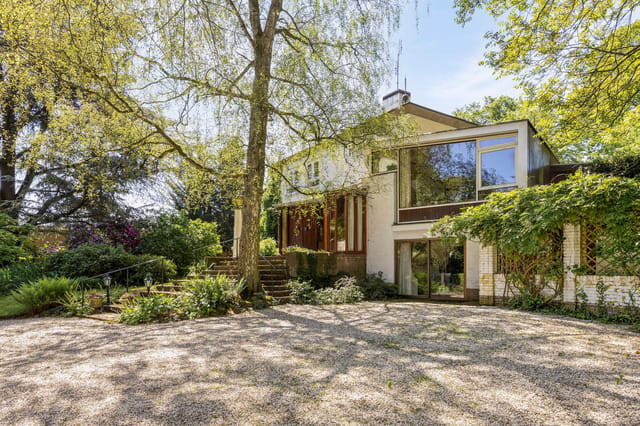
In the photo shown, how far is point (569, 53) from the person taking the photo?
754 centimetres

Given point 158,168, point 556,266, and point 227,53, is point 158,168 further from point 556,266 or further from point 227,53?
point 556,266

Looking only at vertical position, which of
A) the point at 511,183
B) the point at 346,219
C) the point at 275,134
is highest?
the point at 275,134

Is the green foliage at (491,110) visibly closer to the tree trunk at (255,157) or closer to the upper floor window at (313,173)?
the upper floor window at (313,173)

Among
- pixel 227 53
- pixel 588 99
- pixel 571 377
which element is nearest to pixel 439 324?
pixel 571 377

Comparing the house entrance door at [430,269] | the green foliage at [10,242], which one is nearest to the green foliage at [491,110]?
the house entrance door at [430,269]

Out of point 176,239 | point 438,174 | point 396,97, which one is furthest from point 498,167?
point 176,239

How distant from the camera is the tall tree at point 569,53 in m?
7.38

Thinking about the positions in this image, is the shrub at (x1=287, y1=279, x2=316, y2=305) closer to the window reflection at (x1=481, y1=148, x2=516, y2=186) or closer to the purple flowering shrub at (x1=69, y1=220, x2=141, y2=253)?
the window reflection at (x1=481, y1=148, x2=516, y2=186)

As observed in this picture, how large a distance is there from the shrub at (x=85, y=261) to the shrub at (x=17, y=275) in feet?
1.07

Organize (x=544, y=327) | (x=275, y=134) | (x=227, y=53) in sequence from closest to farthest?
1. (x=544, y=327)
2. (x=227, y=53)
3. (x=275, y=134)

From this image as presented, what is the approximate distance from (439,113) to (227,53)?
8900mm

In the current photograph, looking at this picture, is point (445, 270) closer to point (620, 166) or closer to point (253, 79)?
point (620, 166)

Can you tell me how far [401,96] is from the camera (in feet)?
51.3

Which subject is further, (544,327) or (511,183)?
(511,183)
